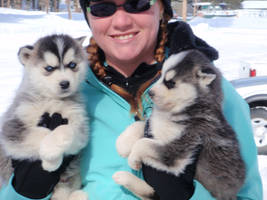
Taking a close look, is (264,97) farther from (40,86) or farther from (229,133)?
(40,86)

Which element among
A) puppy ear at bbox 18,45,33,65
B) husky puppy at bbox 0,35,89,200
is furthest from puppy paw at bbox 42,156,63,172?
puppy ear at bbox 18,45,33,65

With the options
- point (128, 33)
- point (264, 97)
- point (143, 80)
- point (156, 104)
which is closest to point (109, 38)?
point (128, 33)

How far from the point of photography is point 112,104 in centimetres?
255

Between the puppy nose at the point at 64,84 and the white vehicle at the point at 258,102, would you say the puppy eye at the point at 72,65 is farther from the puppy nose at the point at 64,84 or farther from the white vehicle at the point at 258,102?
the white vehicle at the point at 258,102

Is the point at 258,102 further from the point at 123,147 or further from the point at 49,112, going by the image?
the point at 49,112

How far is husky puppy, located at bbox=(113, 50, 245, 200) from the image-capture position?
226cm

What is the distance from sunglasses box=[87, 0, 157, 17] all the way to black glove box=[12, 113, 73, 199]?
1202mm

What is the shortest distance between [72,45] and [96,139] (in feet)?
2.97

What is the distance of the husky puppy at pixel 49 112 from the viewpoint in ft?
7.74

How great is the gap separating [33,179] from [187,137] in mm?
1115

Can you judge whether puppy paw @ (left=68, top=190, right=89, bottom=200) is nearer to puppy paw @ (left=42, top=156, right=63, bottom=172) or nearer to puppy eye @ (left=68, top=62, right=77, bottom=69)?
puppy paw @ (left=42, top=156, right=63, bottom=172)

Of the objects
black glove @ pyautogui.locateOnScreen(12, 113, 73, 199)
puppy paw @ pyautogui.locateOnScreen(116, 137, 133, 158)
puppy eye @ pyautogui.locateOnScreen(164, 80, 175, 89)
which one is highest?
puppy eye @ pyautogui.locateOnScreen(164, 80, 175, 89)

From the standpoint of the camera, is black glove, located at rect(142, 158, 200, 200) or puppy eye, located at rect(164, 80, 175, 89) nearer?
black glove, located at rect(142, 158, 200, 200)

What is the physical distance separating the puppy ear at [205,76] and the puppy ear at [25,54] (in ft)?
4.74
